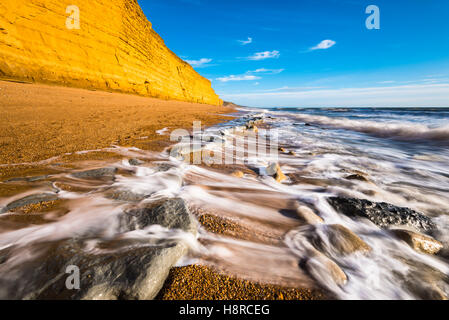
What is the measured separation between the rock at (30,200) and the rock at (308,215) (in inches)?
92.3

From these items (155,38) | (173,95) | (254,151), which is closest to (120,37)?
(155,38)

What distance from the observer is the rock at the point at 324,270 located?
3.70ft

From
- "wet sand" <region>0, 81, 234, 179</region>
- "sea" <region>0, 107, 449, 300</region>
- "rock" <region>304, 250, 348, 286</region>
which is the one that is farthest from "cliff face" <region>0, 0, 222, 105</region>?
"rock" <region>304, 250, 348, 286</region>

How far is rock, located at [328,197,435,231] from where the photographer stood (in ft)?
5.83

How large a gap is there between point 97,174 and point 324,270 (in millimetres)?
2500

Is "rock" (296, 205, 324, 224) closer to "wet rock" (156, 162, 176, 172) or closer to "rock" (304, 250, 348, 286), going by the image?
"rock" (304, 250, 348, 286)

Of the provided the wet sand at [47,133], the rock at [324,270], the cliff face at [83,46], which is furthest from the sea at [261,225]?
the cliff face at [83,46]

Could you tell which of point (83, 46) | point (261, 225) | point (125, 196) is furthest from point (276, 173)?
point (83, 46)

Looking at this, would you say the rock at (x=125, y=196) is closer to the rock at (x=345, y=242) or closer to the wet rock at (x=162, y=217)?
the wet rock at (x=162, y=217)

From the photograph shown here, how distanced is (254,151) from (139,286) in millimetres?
3718

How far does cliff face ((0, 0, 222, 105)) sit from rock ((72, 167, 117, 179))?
405 inches
